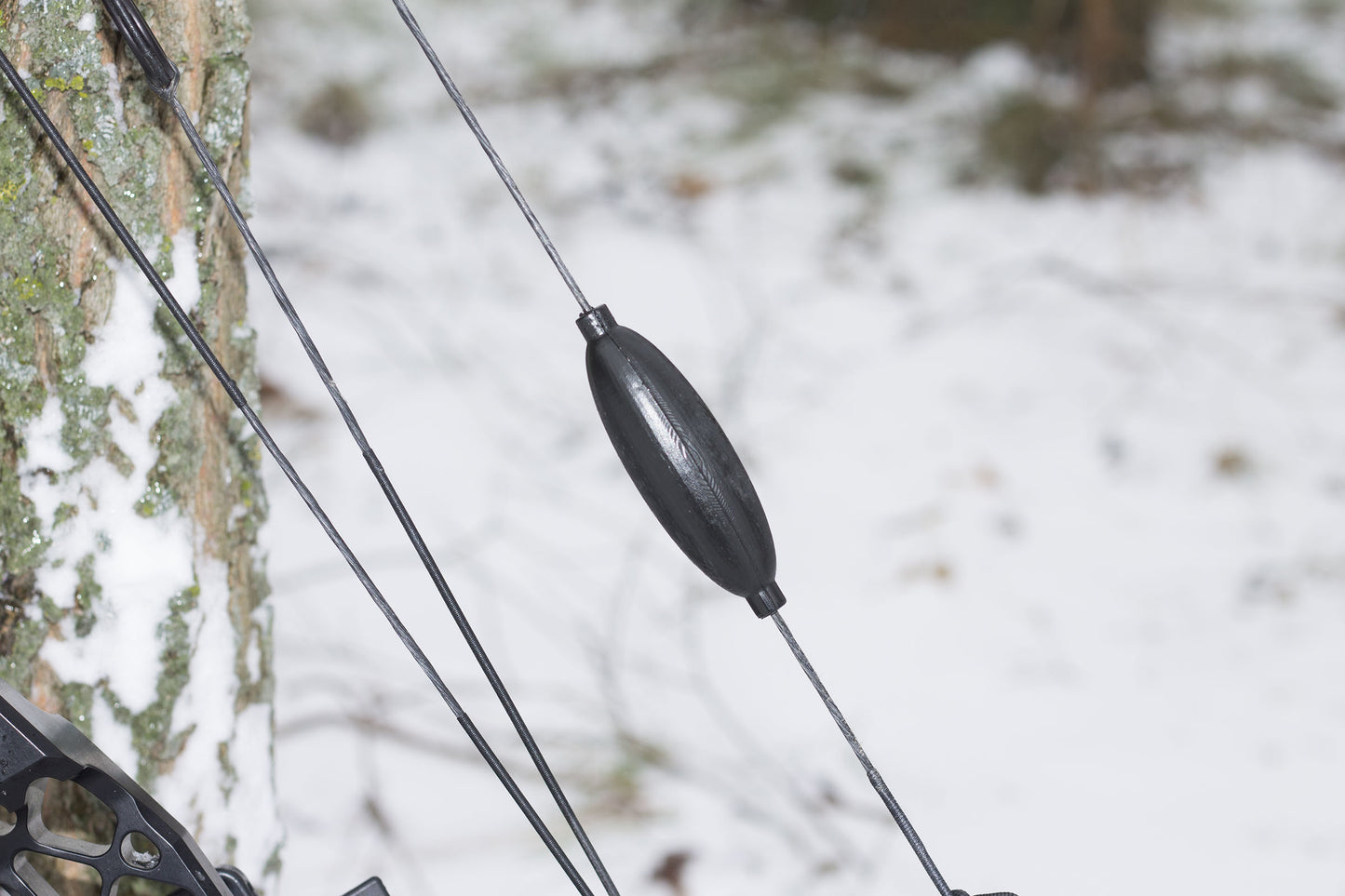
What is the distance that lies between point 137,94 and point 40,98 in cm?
4

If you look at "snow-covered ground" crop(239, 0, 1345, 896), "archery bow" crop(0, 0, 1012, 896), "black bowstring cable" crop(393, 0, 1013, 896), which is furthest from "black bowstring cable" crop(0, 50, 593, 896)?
"snow-covered ground" crop(239, 0, 1345, 896)

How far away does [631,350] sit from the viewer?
1.68ft

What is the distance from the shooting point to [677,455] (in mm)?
502

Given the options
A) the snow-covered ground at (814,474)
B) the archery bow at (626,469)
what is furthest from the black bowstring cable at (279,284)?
the snow-covered ground at (814,474)

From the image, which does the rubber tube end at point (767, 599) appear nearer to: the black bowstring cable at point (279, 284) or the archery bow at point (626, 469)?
the archery bow at point (626, 469)

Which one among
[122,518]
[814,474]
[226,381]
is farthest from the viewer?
[814,474]

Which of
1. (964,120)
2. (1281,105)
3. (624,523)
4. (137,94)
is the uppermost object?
(964,120)

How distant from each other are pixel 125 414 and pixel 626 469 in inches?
11.4

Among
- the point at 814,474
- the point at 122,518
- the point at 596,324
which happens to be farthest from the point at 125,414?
the point at 814,474

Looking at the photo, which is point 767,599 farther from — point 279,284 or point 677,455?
point 279,284

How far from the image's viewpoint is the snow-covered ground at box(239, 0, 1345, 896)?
1.05 meters

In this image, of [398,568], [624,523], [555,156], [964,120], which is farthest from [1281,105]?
[398,568]

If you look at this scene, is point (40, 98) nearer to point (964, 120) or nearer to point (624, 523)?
point (624, 523)

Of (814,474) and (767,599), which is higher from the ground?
(814,474)
